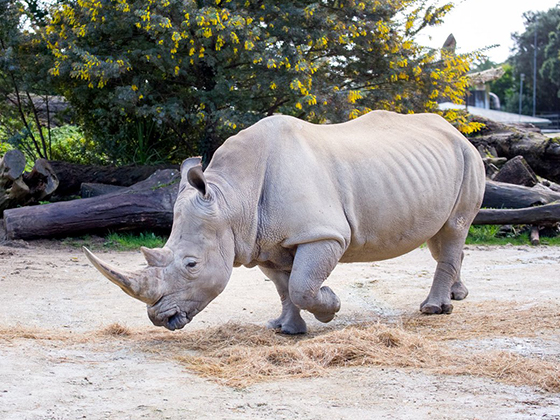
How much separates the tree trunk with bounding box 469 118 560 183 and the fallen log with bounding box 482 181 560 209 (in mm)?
1885

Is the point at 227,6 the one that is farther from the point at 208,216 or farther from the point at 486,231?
the point at 208,216

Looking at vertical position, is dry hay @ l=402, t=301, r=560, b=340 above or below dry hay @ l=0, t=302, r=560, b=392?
below

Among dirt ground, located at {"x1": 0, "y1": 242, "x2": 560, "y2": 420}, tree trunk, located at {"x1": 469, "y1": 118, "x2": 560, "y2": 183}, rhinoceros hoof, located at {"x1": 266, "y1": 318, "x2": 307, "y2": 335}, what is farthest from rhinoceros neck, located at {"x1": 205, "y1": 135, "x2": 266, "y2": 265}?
tree trunk, located at {"x1": 469, "y1": 118, "x2": 560, "y2": 183}

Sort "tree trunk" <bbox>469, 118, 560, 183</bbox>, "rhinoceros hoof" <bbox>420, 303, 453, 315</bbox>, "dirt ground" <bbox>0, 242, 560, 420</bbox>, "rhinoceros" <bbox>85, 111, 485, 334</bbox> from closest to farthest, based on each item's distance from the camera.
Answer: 1. "dirt ground" <bbox>0, 242, 560, 420</bbox>
2. "rhinoceros" <bbox>85, 111, 485, 334</bbox>
3. "rhinoceros hoof" <bbox>420, 303, 453, 315</bbox>
4. "tree trunk" <bbox>469, 118, 560, 183</bbox>

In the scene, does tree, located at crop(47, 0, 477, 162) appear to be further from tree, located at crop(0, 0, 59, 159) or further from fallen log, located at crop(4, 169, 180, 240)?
fallen log, located at crop(4, 169, 180, 240)

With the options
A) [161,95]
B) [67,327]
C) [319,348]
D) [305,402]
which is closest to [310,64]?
[161,95]

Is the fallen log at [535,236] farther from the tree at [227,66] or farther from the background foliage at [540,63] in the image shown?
the background foliage at [540,63]

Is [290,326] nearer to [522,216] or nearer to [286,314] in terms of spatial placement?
[286,314]

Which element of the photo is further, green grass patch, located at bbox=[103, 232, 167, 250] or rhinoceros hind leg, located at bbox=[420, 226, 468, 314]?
green grass patch, located at bbox=[103, 232, 167, 250]

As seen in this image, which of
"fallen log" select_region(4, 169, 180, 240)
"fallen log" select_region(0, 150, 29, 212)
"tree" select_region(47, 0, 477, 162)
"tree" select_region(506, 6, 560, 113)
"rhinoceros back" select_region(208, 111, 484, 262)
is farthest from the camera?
"tree" select_region(506, 6, 560, 113)

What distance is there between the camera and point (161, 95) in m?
11.4

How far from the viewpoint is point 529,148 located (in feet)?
42.1

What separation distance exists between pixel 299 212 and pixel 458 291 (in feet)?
7.51

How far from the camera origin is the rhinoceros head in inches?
186
